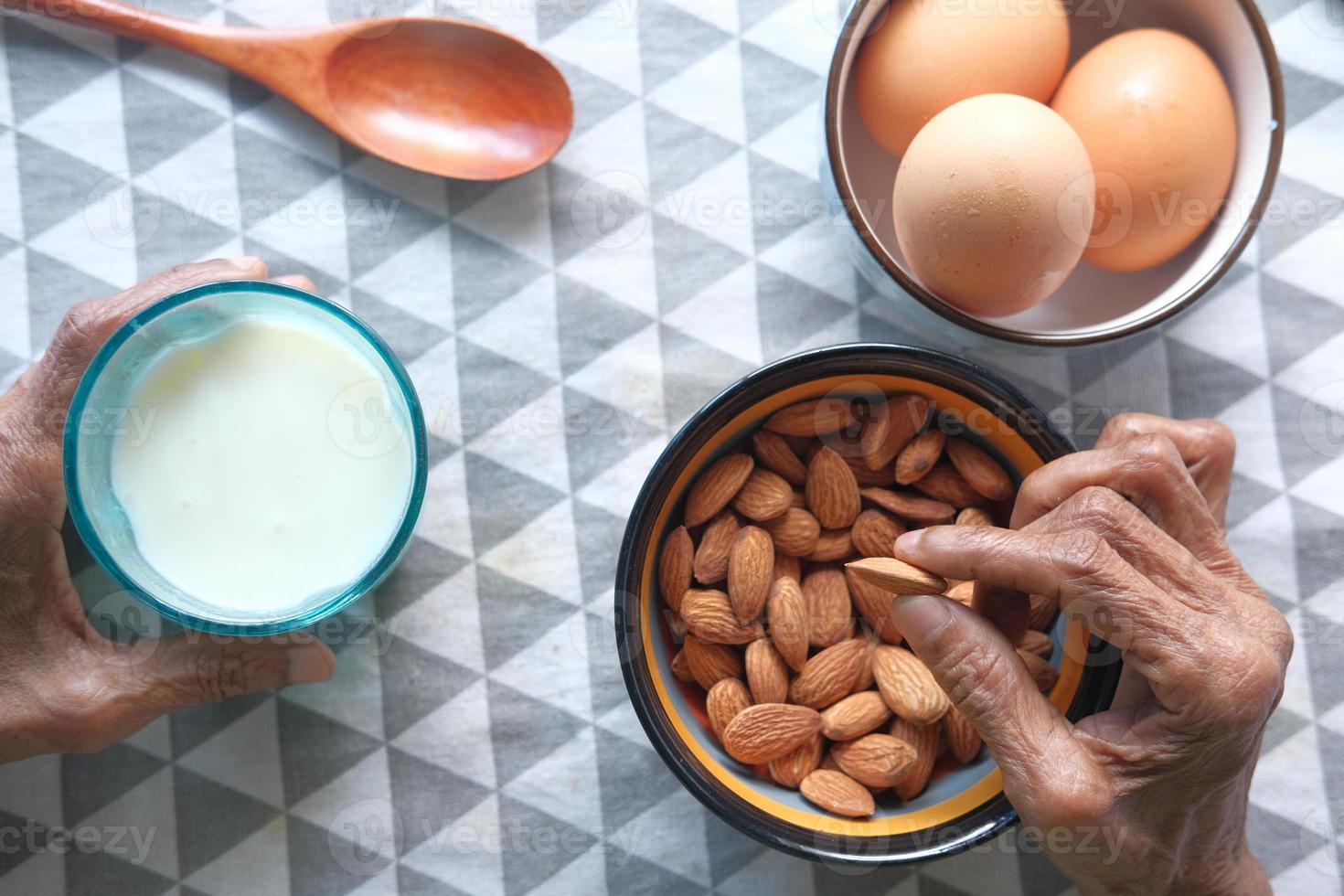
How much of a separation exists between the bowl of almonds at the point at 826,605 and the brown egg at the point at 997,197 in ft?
0.24

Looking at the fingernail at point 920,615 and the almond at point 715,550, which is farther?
the almond at point 715,550

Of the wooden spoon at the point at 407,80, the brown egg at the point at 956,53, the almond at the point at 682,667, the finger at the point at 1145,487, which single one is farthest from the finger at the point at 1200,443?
the wooden spoon at the point at 407,80

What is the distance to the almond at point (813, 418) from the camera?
2.42 ft

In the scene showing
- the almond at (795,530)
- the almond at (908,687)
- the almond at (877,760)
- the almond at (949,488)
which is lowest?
the almond at (877,760)

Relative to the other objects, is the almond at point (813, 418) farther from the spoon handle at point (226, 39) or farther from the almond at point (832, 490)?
the spoon handle at point (226, 39)

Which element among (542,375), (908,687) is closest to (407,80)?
(542,375)

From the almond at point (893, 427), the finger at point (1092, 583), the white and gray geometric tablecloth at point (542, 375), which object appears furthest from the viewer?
the white and gray geometric tablecloth at point (542, 375)

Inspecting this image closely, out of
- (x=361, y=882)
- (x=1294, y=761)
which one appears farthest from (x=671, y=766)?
(x=1294, y=761)

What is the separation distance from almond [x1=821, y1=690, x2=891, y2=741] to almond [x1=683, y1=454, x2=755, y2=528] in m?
0.18

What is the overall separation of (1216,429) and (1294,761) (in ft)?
1.03

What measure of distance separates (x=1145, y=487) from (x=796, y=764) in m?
0.32

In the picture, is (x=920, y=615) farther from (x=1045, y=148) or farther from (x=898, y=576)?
(x=1045, y=148)

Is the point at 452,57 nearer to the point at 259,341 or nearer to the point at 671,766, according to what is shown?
the point at 259,341

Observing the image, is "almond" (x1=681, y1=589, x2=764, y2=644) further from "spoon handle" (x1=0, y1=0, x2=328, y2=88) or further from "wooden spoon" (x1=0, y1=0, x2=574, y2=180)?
"spoon handle" (x1=0, y1=0, x2=328, y2=88)
